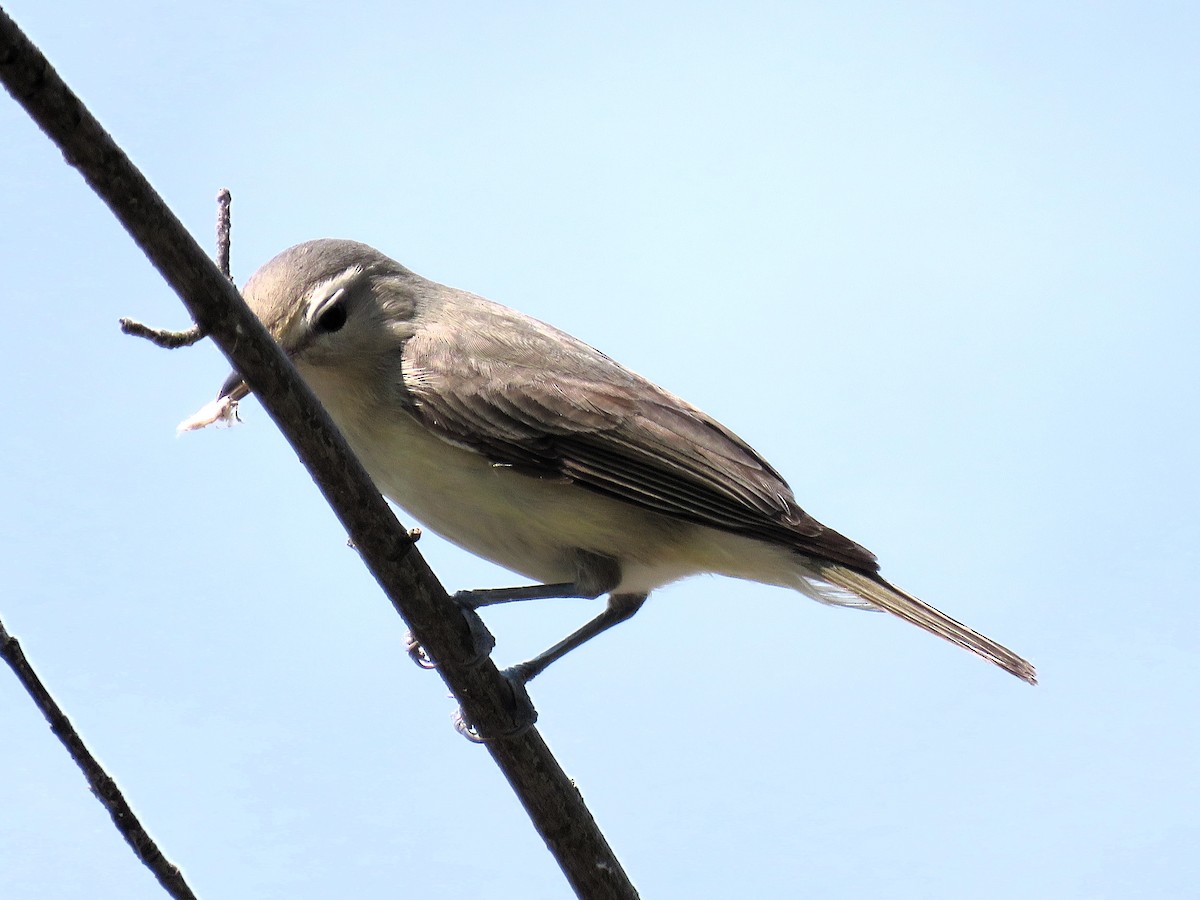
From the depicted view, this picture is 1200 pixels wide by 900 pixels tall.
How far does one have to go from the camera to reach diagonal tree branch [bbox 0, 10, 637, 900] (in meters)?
2.75

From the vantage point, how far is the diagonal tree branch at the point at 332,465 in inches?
108

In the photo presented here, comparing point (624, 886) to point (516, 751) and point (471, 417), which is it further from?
point (471, 417)

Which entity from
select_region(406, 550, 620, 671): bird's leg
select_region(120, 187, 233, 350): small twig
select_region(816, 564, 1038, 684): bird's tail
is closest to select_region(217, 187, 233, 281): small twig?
select_region(120, 187, 233, 350): small twig

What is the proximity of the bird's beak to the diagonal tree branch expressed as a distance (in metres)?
1.04

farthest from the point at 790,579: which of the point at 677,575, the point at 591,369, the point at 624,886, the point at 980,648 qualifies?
→ the point at 624,886

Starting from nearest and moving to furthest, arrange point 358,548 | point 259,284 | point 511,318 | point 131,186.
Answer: point 131,186 < point 358,548 < point 259,284 < point 511,318

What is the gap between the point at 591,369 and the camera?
5.41 m

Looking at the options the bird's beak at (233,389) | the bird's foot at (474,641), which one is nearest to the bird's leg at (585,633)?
the bird's foot at (474,641)

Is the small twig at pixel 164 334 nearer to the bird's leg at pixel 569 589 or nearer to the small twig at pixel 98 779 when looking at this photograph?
A: the small twig at pixel 98 779

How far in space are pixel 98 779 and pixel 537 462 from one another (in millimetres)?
2447

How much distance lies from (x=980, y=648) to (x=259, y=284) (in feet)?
10.0

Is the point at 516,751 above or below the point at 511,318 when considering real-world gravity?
below

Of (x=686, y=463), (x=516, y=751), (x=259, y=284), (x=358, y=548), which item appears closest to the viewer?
(x=358, y=548)

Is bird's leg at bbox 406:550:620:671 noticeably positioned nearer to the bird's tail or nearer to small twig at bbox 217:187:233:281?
the bird's tail
